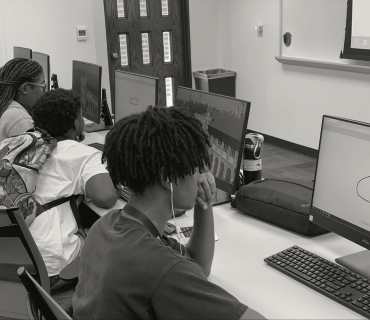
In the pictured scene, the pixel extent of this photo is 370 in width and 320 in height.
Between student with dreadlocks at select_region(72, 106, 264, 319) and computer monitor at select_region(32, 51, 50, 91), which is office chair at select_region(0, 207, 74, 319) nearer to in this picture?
student with dreadlocks at select_region(72, 106, 264, 319)

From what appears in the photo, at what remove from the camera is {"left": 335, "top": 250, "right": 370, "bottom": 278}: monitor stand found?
4.80 feet

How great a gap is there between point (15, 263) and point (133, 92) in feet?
4.29

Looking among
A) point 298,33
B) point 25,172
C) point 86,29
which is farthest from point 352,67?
point 25,172

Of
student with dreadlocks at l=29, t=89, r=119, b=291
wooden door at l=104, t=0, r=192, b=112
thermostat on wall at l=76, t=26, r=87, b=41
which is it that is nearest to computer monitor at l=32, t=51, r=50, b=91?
thermostat on wall at l=76, t=26, r=87, b=41

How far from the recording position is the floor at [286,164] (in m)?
4.40

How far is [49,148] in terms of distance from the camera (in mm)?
2014

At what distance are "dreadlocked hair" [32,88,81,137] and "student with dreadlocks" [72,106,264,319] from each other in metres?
1.08

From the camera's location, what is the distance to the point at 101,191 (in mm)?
2021

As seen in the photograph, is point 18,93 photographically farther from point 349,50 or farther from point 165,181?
point 349,50

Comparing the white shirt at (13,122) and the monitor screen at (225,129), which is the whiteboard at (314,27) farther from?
the white shirt at (13,122)

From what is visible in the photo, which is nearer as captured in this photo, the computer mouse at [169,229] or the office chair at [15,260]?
the office chair at [15,260]

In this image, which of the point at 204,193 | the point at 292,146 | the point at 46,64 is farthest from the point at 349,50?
the point at 204,193

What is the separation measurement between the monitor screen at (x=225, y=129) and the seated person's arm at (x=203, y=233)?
36cm

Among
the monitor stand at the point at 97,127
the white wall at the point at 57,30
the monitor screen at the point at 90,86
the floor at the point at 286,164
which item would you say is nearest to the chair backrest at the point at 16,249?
the monitor screen at the point at 90,86
